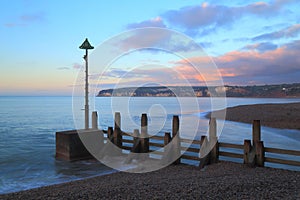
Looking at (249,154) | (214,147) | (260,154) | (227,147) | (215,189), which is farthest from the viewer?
(214,147)

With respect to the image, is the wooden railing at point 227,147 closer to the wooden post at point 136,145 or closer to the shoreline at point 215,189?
the wooden post at point 136,145

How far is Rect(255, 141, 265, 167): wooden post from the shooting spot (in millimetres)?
9055

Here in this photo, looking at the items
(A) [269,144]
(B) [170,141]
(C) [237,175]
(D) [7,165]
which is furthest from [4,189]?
(A) [269,144]

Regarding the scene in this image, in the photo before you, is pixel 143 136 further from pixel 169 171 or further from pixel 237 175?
pixel 237 175

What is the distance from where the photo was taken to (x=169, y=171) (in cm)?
981

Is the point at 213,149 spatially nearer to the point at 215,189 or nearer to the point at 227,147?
the point at 227,147

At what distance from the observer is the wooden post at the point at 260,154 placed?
29.7 ft

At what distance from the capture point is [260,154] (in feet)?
29.8

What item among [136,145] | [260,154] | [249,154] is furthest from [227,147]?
[136,145]

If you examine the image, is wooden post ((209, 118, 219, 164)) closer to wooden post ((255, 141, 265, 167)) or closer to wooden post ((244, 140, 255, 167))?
wooden post ((244, 140, 255, 167))

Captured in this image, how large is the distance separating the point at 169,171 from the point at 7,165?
9794 mm

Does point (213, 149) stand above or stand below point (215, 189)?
above

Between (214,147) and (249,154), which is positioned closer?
(249,154)

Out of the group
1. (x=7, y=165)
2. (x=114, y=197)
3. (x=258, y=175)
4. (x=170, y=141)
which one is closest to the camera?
(x=114, y=197)
